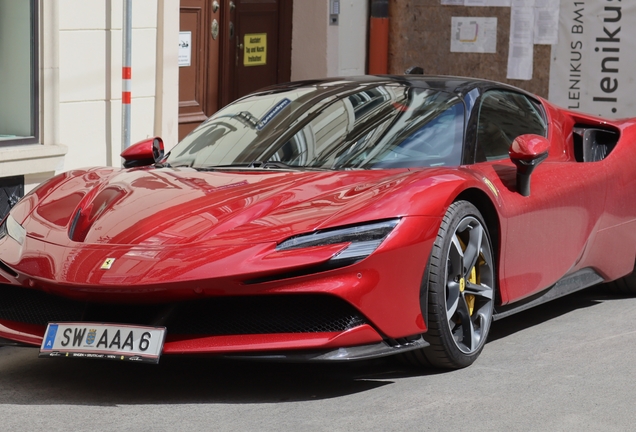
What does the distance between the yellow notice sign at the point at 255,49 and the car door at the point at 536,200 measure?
5632 mm

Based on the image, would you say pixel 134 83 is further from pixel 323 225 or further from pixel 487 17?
pixel 323 225

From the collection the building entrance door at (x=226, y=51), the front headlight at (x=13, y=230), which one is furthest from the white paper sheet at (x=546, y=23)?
the front headlight at (x=13, y=230)

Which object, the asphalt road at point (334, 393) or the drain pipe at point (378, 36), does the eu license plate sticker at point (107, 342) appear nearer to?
the asphalt road at point (334, 393)

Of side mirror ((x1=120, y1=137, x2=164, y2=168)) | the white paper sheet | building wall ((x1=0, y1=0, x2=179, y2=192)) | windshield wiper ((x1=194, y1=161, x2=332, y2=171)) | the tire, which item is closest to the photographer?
the tire

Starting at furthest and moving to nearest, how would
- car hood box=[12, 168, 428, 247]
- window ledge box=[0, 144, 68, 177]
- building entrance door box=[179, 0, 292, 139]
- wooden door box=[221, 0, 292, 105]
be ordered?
wooden door box=[221, 0, 292, 105] → building entrance door box=[179, 0, 292, 139] → window ledge box=[0, 144, 68, 177] → car hood box=[12, 168, 428, 247]

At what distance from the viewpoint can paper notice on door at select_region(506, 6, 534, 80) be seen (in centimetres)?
1194

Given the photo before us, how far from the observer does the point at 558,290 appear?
541cm

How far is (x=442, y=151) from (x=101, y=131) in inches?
172

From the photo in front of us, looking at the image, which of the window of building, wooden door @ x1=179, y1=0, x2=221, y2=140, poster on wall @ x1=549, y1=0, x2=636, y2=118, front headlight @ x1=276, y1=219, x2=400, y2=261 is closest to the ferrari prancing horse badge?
front headlight @ x1=276, y1=219, x2=400, y2=261

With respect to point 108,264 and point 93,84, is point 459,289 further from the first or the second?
point 93,84

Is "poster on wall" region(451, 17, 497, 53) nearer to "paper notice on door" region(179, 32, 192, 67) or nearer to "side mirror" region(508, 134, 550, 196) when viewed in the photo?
"paper notice on door" region(179, 32, 192, 67)

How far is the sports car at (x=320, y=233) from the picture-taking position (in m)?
3.96

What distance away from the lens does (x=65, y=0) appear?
8.27 meters

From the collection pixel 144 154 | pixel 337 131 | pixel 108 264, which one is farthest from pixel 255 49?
pixel 108 264
